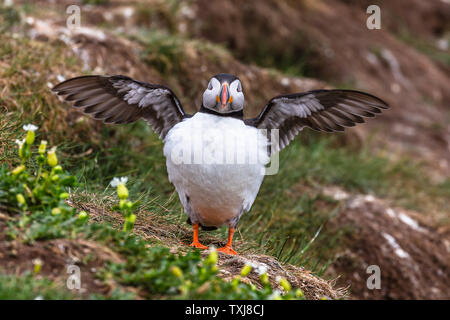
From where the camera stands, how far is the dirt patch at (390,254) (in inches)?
237

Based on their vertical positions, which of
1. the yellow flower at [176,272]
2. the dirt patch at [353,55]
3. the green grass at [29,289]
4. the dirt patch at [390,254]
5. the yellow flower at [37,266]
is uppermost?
the dirt patch at [353,55]

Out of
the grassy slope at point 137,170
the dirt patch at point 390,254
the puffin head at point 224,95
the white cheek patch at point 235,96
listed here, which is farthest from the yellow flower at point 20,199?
the dirt patch at point 390,254

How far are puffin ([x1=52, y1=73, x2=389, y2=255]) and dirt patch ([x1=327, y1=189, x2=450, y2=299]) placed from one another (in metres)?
2.27

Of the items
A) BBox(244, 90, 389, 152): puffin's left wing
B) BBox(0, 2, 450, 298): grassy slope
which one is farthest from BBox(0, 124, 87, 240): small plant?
BBox(244, 90, 389, 152): puffin's left wing

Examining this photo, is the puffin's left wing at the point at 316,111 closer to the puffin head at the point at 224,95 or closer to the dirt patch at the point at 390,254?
the puffin head at the point at 224,95

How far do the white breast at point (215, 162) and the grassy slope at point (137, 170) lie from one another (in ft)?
1.31

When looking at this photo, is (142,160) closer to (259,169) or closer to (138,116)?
(138,116)

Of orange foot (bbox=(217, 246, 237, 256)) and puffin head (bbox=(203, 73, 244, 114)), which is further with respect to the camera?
orange foot (bbox=(217, 246, 237, 256))

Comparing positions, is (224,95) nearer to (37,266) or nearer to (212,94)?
(212,94)

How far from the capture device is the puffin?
146 inches

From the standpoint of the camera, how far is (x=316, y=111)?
420cm

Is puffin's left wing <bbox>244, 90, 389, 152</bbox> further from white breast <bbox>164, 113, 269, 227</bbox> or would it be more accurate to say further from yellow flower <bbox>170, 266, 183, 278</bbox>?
yellow flower <bbox>170, 266, 183, 278</bbox>

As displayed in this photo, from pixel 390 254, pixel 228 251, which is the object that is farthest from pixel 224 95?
pixel 390 254

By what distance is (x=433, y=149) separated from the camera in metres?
11.1
